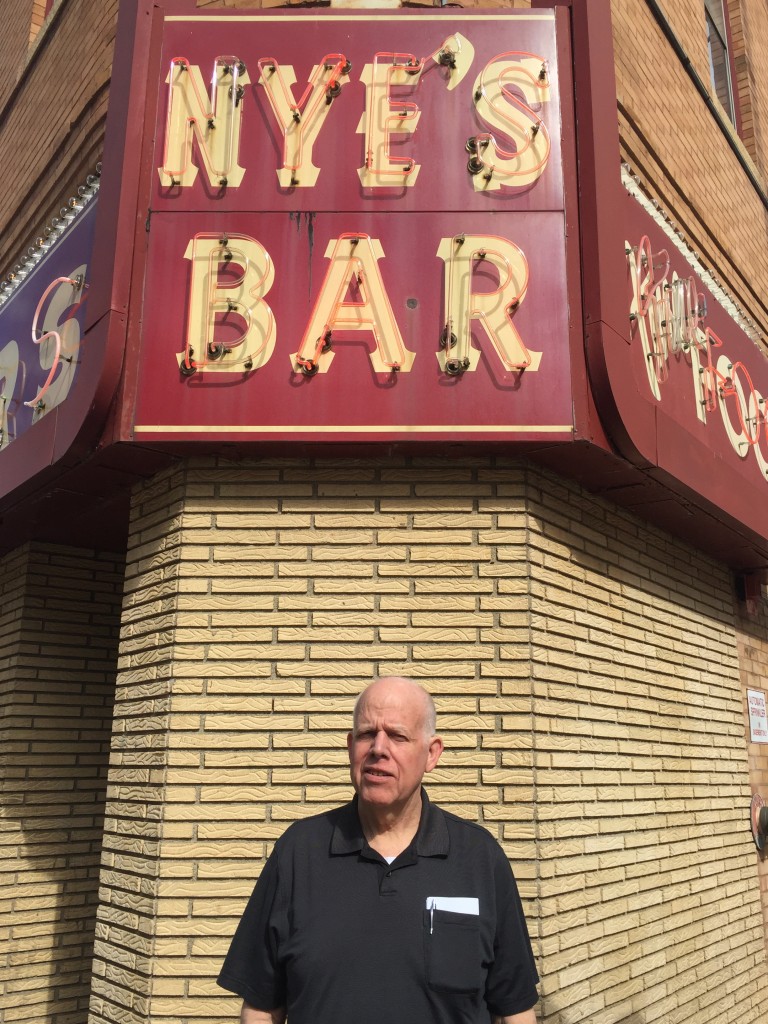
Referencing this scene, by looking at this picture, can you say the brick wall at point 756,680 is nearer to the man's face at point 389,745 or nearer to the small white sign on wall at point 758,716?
the small white sign on wall at point 758,716

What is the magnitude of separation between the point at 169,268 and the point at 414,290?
1175 millimetres

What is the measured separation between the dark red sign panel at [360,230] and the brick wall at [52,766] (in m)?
2.38

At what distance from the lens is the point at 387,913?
205cm

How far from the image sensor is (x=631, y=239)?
16.1 ft

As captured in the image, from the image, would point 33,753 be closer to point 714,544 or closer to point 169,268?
point 169,268

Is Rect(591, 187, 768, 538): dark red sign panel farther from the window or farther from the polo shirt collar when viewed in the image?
the window

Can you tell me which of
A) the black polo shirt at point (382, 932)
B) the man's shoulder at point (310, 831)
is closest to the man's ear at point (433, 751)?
the black polo shirt at point (382, 932)

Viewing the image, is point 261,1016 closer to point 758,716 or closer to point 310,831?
point 310,831

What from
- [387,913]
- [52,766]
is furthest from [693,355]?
[52,766]

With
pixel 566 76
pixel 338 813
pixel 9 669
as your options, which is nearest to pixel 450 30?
pixel 566 76

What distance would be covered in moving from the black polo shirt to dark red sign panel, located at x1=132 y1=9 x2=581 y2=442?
6.95 feet

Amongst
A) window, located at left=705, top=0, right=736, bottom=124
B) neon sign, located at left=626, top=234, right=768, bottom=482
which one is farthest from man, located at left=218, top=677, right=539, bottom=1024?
window, located at left=705, top=0, right=736, bottom=124

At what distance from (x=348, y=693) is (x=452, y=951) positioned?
191 cm

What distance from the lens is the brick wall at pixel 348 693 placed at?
3.76 m
